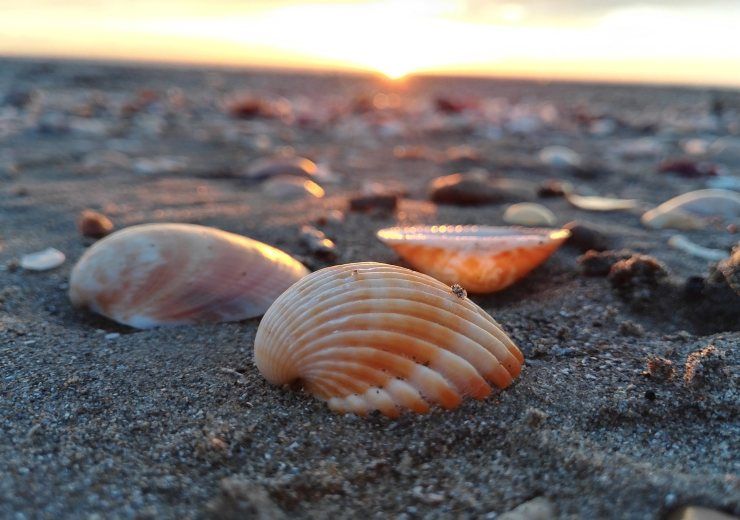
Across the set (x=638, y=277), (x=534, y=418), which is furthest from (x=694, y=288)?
(x=534, y=418)

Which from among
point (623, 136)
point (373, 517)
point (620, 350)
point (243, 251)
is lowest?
point (373, 517)

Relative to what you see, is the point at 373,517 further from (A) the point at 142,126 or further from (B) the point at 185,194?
(A) the point at 142,126

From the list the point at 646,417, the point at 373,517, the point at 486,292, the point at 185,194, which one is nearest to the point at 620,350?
the point at 646,417

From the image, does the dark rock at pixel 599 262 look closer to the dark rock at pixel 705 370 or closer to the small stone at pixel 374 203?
the dark rock at pixel 705 370

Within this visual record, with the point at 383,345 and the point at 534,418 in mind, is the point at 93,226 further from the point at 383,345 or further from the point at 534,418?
the point at 534,418

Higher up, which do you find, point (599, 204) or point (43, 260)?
point (599, 204)
